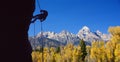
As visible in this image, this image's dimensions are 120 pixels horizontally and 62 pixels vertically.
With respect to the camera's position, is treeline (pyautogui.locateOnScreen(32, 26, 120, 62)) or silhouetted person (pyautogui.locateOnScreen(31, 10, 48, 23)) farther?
treeline (pyautogui.locateOnScreen(32, 26, 120, 62))

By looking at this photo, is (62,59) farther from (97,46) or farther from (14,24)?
(14,24)

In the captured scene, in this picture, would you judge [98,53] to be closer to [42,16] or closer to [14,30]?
[42,16]

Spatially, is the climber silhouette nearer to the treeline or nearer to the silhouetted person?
the silhouetted person

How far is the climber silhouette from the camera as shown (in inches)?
208

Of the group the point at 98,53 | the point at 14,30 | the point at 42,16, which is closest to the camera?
the point at 14,30

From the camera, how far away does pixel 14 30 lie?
218 inches

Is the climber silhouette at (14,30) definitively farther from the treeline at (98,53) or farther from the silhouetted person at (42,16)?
the treeline at (98,53)

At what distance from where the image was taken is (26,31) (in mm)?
5906

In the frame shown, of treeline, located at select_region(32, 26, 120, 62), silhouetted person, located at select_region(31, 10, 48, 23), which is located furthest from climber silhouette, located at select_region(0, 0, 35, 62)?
treeline, located at select_region(32, 26, 120, 62)

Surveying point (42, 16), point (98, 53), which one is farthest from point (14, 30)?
point (98, 53)

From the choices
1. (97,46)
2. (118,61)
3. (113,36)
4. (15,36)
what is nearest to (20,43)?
(15,36)

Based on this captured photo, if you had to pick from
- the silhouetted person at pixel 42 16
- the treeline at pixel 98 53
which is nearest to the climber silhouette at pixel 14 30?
the silhouetted person at pixel 42 16

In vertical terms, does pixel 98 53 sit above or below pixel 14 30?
above

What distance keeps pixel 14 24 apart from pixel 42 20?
3.48 ft
